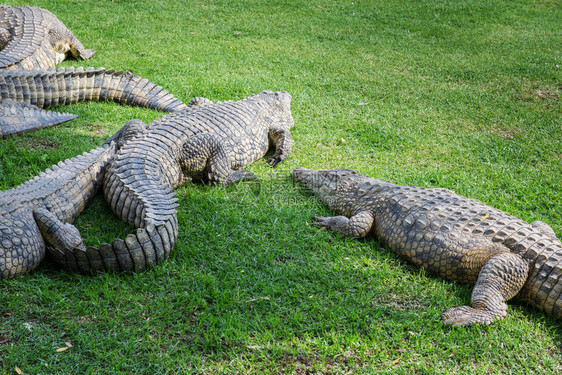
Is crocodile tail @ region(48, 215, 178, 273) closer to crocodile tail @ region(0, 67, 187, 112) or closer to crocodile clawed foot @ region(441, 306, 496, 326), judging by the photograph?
crocodile clawed foot @ region(441, 306, 496, 326)

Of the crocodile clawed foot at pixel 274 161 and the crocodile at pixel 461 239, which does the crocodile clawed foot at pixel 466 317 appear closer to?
the crocodile at pixel 461 239

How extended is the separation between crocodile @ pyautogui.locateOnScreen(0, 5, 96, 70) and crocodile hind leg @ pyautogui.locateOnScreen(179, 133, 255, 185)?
382 centimetres

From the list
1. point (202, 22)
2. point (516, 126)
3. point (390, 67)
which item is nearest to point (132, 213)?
point (516, 126)

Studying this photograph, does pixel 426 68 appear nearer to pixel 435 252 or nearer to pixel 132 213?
pixel 435 252

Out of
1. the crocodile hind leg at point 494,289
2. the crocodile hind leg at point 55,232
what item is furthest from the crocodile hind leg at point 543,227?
the crocodile hind leg at point 55,232

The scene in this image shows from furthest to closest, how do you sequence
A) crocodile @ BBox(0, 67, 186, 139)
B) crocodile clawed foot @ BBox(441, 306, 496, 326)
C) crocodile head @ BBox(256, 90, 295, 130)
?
crocodile head @ BBox(256, 90, 295, 130) < crocodile @ BBox(0, 67, 186, 139) < crocodile clawed foot @ BBox(441, 306, 496, 326)

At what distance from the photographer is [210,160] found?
4.83 metres

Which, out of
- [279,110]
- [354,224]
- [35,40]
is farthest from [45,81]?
[354,224]

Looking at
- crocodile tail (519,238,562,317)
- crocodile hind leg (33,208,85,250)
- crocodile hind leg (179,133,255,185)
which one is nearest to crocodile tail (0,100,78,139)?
crocodile hind leg (179,133,255,185)

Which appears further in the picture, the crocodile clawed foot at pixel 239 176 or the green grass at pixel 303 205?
the crocodile clawed foot at pixel 239 176

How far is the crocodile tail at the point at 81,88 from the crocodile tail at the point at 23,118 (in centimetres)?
35

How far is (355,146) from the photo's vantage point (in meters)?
5.82

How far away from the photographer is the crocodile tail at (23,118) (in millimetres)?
5207

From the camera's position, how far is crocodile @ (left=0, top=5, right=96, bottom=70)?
7152mm
